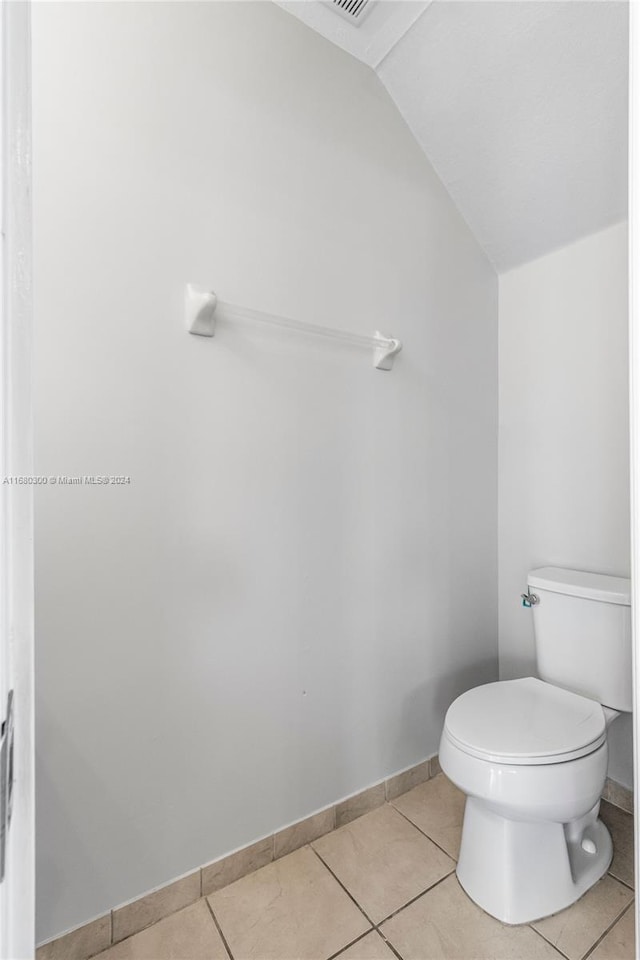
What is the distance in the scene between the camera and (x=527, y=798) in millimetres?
1085

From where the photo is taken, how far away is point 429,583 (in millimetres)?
1684

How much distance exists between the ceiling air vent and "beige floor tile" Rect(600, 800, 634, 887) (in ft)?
8.44

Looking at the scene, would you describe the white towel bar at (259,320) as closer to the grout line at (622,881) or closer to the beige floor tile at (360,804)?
the beige floor tile at (360,804)

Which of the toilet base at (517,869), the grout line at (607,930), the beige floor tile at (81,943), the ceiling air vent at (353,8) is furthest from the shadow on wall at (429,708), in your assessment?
the ceiling air vent at (353,8)

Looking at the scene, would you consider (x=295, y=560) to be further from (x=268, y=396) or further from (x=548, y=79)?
(x=548, y=79)

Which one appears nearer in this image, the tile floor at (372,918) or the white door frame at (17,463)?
the white door frame at (17,463)

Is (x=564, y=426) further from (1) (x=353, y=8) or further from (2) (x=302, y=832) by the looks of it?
(2) (x=302, y=832)

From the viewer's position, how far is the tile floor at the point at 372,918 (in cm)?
108

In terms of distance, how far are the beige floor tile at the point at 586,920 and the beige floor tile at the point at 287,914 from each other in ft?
1.49

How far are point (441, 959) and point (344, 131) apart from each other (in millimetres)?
2238

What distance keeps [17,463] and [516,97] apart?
67.9 inches

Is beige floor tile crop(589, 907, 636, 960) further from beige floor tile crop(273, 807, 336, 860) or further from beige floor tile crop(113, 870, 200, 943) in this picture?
beige floor tile crop(113, 870, 200, 943)

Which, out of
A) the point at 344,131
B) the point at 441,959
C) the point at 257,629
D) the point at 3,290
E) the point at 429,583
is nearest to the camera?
the point at 3,290

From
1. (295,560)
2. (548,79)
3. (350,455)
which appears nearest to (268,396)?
(350,455)
